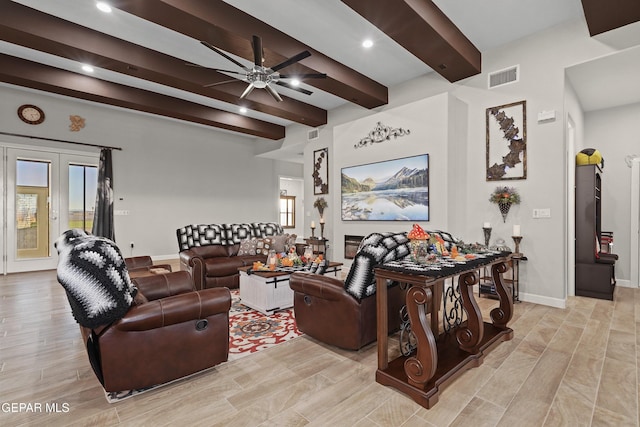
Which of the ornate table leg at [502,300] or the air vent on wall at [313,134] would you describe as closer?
the ornate table leg at [502,300]

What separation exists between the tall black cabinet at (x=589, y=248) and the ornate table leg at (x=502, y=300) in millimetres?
2323

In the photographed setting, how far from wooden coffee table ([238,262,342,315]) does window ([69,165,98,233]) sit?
5133mm

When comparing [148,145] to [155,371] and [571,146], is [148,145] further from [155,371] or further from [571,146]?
[571,146]

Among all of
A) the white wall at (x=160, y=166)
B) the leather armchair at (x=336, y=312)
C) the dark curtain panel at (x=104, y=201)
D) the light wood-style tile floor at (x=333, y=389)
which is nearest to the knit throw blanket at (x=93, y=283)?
the light wood-style tile floor at (x=333, y=389)

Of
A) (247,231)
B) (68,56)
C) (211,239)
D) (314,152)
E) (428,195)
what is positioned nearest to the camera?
(68,56)

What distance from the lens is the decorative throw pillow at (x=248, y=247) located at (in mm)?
5203

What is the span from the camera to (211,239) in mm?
5215

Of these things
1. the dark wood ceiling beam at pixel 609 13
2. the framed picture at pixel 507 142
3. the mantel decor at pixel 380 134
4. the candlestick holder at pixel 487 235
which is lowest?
the candlestick holder at pixel 487 235

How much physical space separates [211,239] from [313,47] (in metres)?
3.47

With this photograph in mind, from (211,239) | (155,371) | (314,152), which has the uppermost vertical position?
(314,152)

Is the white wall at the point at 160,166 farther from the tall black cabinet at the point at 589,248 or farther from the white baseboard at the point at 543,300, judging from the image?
the tall black cabinet at the point at 589,248

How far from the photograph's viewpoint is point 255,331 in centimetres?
307

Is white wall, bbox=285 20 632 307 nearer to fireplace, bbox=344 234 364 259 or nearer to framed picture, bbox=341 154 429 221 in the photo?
framed picture, bbox=341 154 429 221

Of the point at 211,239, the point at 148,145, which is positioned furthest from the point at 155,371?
the point at 148,145
